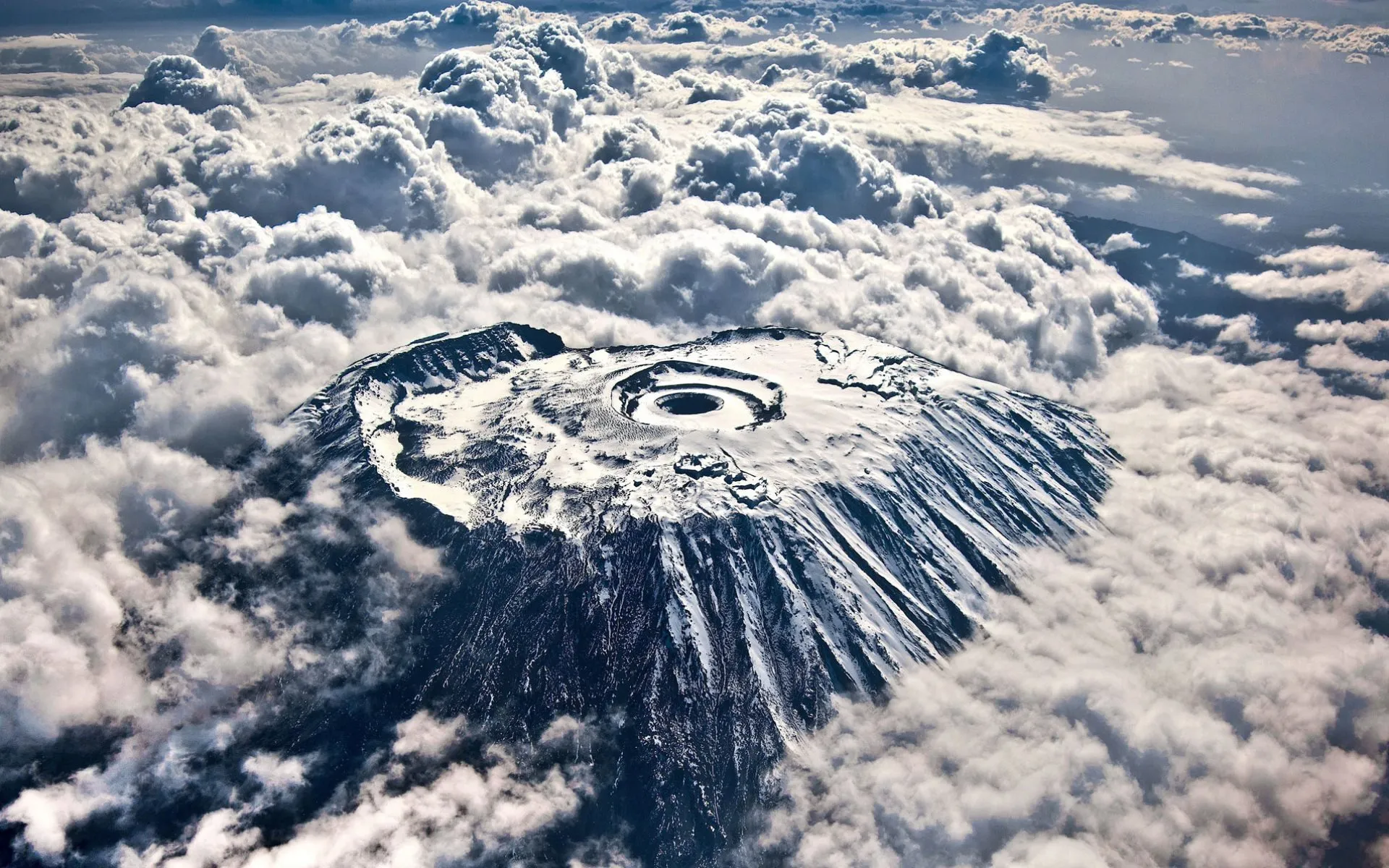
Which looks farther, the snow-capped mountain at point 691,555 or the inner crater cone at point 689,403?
the inner crater cone at point 689,403

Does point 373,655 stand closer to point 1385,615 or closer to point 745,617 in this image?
point 745,617

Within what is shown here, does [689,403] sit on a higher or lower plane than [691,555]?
higher

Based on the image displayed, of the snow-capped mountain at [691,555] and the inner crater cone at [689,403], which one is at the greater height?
the inner crater cone at [689,403]

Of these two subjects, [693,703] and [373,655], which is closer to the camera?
[693,703]

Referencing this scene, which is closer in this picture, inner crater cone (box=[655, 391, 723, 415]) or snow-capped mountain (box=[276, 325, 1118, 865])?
snow-capped mountain (box=[276, 325, 1118, 865])

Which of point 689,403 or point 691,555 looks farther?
point 689,403

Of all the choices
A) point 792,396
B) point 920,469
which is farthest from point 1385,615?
point 792,396

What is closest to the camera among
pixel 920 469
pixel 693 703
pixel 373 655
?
pixel 693 703

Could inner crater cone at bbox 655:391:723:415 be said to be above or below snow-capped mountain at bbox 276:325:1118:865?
above
